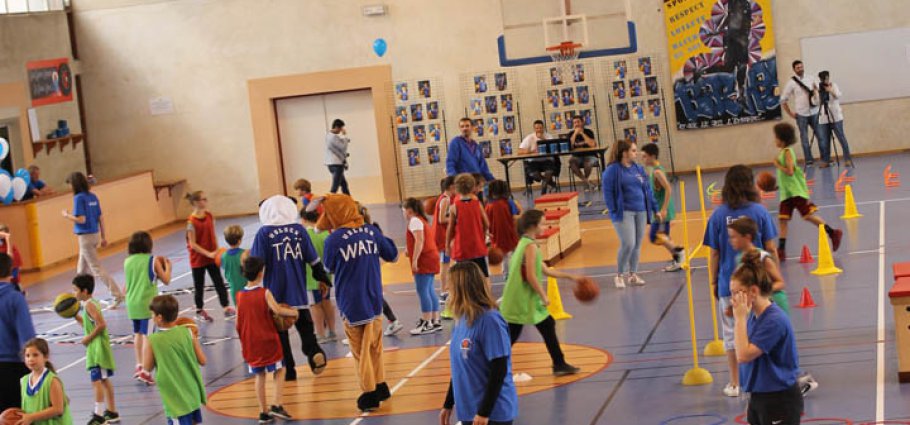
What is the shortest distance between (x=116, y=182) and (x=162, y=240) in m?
1.83

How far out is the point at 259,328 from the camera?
32.8 ft

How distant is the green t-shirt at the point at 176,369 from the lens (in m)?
8.63

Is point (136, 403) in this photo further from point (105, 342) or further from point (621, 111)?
point (621, 111)

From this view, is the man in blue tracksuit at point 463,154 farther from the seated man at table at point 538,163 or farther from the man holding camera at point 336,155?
the man holding camera at point 336,155

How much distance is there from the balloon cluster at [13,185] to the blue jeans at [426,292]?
38.0 feet

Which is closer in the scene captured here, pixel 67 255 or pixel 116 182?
pixel 67 255

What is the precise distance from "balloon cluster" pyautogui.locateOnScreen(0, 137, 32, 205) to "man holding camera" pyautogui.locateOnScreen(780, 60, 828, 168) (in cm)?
1435

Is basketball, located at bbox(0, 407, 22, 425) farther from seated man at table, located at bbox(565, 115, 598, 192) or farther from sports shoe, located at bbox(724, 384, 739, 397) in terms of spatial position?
seated man at table, located at bbox(565, 115, 598, 192)

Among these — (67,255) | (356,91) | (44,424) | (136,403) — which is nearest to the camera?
(44,424)

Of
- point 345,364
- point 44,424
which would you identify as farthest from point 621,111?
point 44,424

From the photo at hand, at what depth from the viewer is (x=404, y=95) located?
26172 mm

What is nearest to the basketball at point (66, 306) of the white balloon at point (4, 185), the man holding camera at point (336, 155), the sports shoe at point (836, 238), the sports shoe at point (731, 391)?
the sports shoe at point (731, 391)

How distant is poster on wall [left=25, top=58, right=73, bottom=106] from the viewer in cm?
2539

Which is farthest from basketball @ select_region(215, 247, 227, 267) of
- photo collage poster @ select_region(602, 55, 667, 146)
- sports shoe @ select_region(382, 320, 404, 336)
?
photo collage poster @ select_region(602, 55, 667, 146)
